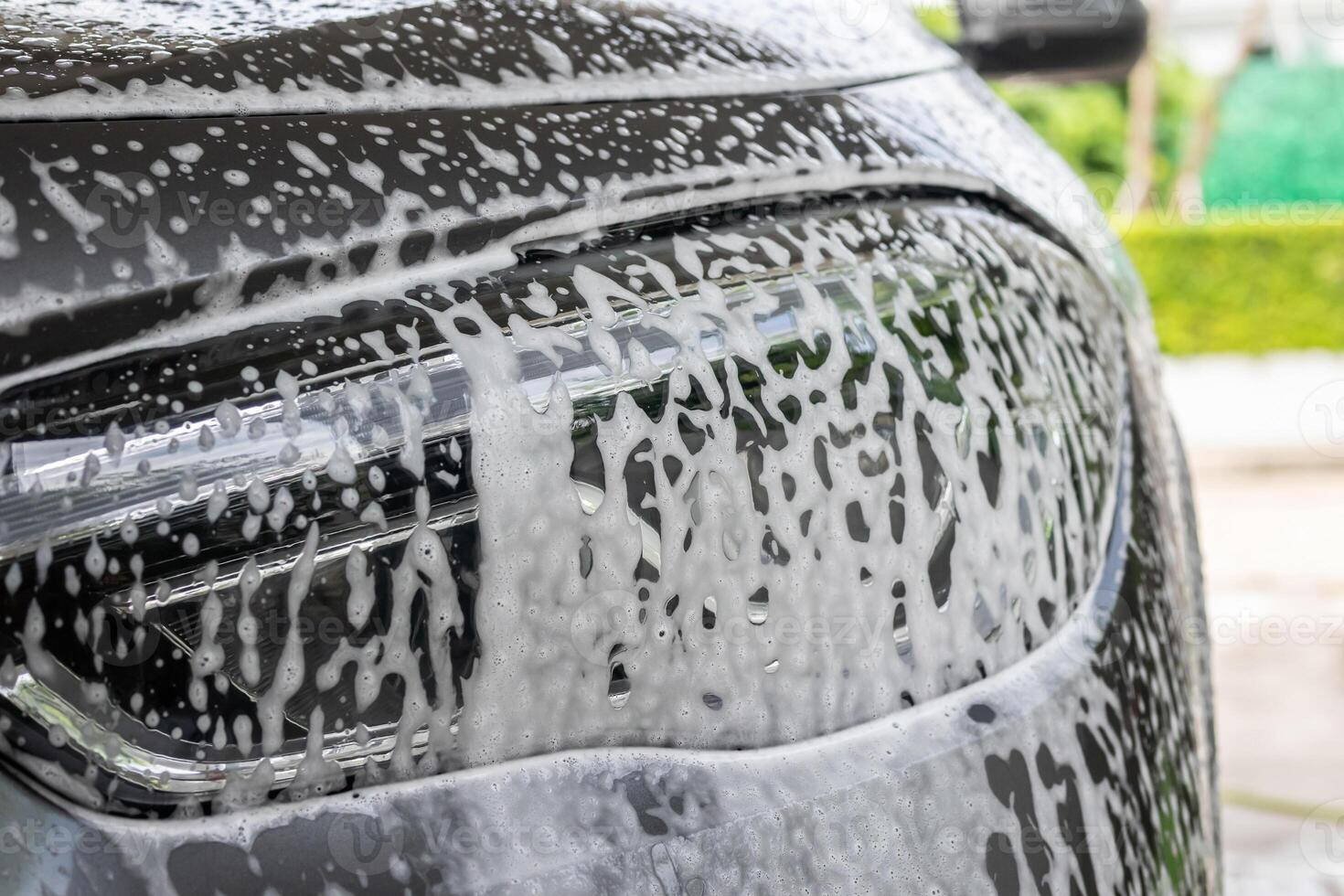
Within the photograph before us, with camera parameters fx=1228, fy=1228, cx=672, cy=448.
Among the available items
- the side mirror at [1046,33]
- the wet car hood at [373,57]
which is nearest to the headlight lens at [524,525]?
the wet car hood at [373,57]

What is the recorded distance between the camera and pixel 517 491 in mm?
558

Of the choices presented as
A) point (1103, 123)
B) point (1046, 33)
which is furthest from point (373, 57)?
point (1103, 123)

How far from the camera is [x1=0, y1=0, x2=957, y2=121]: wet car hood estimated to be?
1.91ft

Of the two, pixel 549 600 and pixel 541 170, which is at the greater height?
pixel 541 170

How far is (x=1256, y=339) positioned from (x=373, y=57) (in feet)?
36.4

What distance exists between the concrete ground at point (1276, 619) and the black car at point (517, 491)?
5.26 ft

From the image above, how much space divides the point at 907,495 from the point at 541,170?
0.86 ft

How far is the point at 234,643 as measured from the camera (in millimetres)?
511

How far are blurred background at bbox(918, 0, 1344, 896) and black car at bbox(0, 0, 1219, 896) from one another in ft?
4.42

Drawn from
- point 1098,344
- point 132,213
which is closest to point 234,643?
point 132,213

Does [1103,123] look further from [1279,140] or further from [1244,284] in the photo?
[1244,284]

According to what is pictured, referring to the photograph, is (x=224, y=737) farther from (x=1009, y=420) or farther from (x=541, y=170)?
(x=1009, y=420)

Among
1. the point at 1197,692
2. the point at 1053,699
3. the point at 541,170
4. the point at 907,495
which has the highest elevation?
the point at 541,170

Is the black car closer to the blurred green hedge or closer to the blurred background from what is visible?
the blurred background
